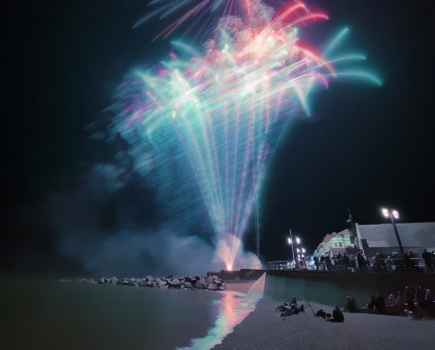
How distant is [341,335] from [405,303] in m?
5.03

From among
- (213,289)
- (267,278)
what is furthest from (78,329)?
(213,289)

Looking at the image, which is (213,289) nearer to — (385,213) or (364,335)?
(385,213)

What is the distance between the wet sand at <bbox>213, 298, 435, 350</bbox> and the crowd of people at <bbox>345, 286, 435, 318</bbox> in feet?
2.97

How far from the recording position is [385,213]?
2202 cm

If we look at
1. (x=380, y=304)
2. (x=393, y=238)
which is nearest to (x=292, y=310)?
(x=380, y=304)

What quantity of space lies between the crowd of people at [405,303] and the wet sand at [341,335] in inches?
Answer: 35.6

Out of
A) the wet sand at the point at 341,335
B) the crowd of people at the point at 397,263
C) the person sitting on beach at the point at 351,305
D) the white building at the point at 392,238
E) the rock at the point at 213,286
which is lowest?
the wet sand at the point at 341,335

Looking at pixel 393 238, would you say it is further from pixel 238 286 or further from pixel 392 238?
pixel 238 286

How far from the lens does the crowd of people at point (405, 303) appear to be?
13.9 metres

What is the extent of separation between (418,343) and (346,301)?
11.2 meters

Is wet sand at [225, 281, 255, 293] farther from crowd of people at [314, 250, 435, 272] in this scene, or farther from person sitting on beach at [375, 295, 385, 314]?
person sitting on beach at [375, 295, 385, 314]

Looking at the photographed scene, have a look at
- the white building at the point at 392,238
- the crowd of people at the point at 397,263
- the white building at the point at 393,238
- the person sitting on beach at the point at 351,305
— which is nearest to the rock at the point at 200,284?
the white building at the point at 392,238

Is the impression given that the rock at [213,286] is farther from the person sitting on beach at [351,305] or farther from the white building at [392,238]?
the person sitting on beach at [351,305]

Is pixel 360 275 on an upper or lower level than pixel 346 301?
upper
